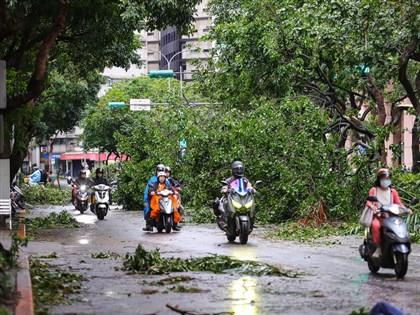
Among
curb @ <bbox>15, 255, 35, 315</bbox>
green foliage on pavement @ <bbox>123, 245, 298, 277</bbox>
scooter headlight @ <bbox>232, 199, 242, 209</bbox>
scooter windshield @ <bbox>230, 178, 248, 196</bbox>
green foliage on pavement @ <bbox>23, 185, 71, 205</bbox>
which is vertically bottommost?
green foliage on pavement @ <bbox>123, 245, 298, 277</bbox>

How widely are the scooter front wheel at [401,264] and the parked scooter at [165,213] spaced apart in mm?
10711

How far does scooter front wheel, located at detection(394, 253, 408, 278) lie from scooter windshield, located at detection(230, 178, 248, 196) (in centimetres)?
698

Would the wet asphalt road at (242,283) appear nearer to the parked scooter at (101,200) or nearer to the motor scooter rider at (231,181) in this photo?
the motor scooter rider at (231,181)

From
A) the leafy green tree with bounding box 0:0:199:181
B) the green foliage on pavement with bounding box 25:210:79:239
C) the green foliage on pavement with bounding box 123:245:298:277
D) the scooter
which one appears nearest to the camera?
the green foliage on pavement with bounding box 123:245:298:277

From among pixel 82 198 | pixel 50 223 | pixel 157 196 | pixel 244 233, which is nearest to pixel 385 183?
pixel 244 233

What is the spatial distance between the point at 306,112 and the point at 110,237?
6967mm

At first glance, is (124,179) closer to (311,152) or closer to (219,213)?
(311,152)

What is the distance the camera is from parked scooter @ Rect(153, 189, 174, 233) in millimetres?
23062

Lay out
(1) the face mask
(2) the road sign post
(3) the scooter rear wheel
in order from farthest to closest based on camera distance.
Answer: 1. (2) the road sign post
2. (1) the face mask
3. (3) the scooter rear wheel

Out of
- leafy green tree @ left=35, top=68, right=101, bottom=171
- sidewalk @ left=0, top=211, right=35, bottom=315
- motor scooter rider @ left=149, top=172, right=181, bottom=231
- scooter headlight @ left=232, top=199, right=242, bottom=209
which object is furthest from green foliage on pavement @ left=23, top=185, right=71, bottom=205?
sidewalk @ left=0, top=211, right=35, bottom=315

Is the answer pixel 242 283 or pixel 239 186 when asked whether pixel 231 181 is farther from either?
pixel 242 283

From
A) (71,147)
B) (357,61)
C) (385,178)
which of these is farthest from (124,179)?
(71,147)

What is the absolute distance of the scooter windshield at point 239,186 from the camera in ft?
64.4

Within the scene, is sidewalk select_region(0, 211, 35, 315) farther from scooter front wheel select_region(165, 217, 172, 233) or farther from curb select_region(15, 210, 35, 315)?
scooter front wheel select_region(165, 217, 172, 233)
